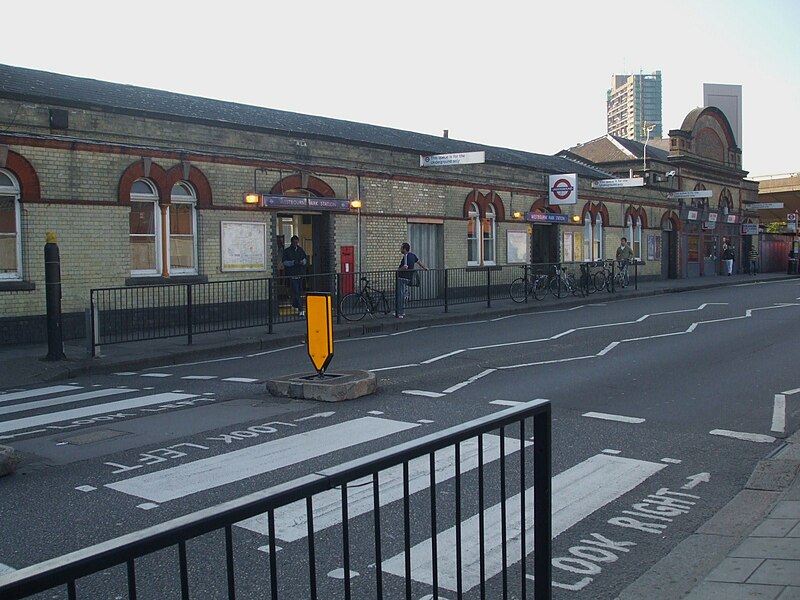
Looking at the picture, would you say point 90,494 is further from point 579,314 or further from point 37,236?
point 579,314

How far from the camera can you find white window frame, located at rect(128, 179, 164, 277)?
17.7 metres

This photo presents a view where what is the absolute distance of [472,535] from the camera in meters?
5.01

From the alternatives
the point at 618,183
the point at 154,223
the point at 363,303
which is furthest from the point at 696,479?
the point at 618,183

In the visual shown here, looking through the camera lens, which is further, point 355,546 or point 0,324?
point 0,324

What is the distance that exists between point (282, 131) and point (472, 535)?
55.0 ft

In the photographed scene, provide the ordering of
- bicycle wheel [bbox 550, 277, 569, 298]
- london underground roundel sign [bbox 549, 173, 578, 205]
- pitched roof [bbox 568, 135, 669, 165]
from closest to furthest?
bicycle wheel [bbox 550, 277, 569, 298] < london underground roundel sign [bbox 549, 173, 578, 205] < pitched roof [bbox 568, 135, 669, 165]

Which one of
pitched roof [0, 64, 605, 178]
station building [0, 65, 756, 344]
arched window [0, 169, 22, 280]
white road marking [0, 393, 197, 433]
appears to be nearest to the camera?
white road marking [0, 393, 197, 433]

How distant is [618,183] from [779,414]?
85.2 feet

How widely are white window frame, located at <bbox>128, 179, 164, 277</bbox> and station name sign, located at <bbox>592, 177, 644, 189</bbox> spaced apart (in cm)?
2093

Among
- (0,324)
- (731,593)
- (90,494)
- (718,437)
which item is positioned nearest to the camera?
(731,593)

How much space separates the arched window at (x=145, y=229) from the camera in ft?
58.1

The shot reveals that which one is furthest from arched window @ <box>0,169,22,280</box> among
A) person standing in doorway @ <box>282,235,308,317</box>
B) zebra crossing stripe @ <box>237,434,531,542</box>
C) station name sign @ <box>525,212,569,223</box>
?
station name sign @ <box>525,212,569,223</box>

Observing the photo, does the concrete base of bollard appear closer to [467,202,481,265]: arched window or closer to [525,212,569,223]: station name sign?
[467,202,481,265]: arched window

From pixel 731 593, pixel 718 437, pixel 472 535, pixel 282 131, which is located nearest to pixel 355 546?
pixel 472 535
